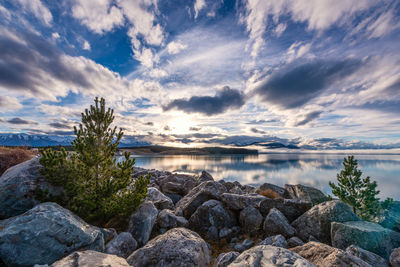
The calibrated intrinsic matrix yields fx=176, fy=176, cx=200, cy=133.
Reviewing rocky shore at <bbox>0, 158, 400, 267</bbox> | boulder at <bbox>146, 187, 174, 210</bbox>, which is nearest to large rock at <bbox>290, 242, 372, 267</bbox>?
rocky shore at <bbox>0, 158, 400, 267</bbox>

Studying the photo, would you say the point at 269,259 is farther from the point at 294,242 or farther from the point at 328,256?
the point at 294,242

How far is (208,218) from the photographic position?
10.0 meters

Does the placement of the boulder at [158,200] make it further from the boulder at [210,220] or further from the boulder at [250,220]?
the boulder at [250,220]

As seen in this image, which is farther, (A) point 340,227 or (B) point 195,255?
(A) point 340,227

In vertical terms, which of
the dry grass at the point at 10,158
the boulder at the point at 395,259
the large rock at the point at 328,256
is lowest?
the boulder at the point at 395,259

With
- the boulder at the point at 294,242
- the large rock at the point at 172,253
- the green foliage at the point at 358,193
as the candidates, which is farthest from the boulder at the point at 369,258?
the green foliage at the point at 358,193

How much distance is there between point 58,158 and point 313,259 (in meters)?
10.3

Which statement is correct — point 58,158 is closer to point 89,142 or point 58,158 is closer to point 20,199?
point 89,142

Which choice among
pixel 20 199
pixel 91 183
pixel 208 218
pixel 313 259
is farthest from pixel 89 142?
pixel 313 259

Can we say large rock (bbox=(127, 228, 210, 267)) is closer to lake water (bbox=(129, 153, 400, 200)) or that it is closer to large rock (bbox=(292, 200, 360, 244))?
large rock (bbox=(292, 200, 360, 244))

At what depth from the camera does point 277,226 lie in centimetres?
906

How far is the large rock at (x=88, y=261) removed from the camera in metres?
4.11

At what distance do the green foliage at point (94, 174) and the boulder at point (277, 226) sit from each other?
264 inches

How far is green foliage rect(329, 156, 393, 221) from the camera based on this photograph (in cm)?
1347
